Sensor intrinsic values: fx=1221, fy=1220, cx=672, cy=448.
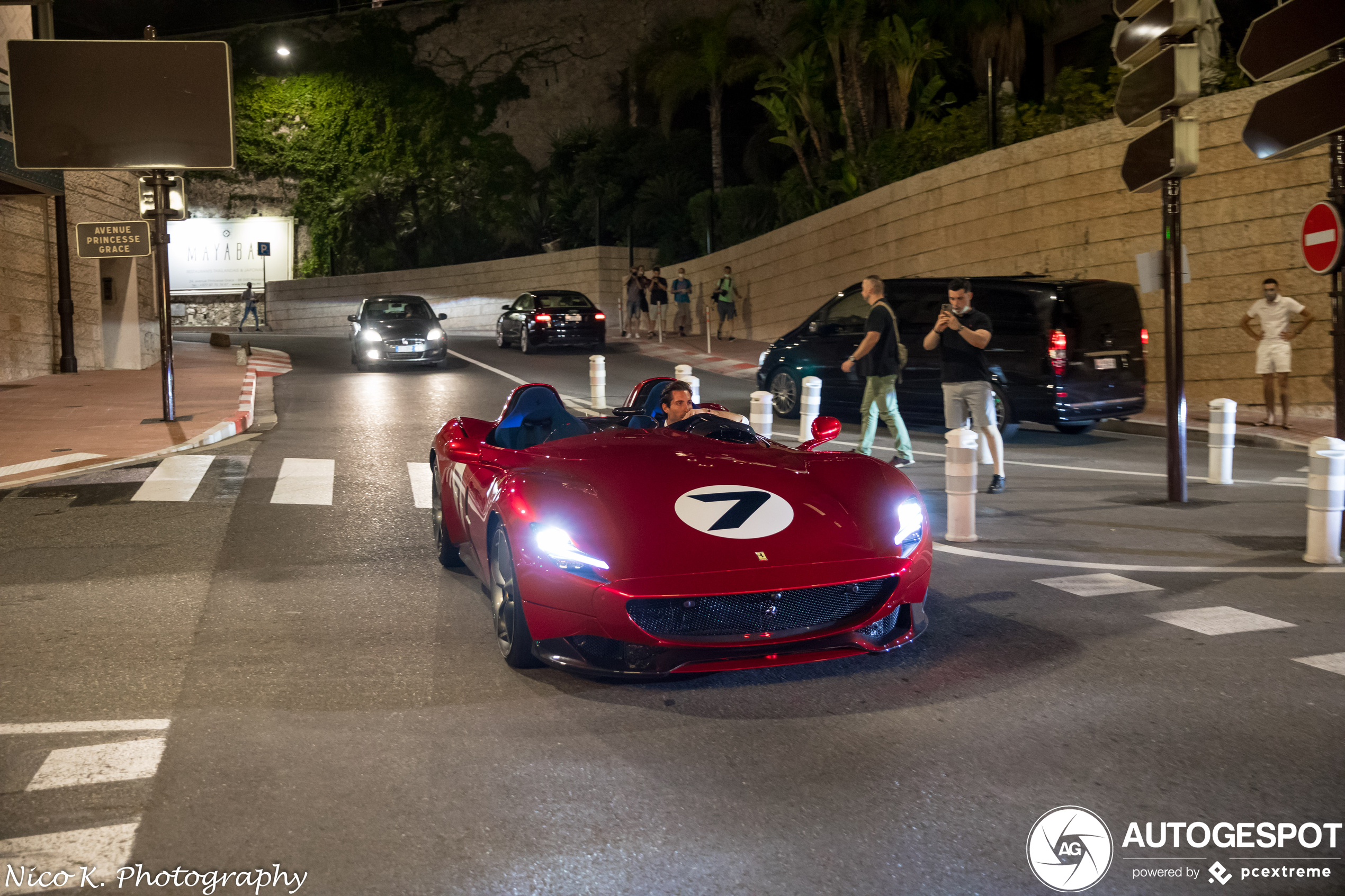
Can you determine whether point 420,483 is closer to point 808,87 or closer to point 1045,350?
point 1045,350

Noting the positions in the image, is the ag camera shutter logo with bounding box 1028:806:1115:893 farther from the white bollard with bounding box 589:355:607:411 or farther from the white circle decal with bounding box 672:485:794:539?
the white bollard with bounding box 589:355:607:411

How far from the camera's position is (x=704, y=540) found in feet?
16.2

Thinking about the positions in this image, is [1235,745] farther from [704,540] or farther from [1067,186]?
[1067,186]

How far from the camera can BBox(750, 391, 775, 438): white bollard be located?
11.6m

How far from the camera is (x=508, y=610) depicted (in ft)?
17.7

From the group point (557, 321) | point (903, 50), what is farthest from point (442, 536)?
point (903, 50)

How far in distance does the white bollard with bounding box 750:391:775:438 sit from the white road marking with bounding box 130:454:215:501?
5.15 m

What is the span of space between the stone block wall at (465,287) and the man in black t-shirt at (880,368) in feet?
102

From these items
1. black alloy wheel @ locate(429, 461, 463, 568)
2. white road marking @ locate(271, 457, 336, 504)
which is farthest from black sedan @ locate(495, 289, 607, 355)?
black alloy wheel @ locate(429, 461, 463, 568)

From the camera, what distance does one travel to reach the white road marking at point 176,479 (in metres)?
10.4

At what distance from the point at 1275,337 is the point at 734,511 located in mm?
12049

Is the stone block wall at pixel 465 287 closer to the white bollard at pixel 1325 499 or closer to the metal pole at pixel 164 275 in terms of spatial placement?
the metal pole at pixel 164 275

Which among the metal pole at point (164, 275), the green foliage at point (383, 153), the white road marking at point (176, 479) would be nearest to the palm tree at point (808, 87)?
the green foliage at point (383, 153)

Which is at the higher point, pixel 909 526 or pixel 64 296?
pixel 64 296
